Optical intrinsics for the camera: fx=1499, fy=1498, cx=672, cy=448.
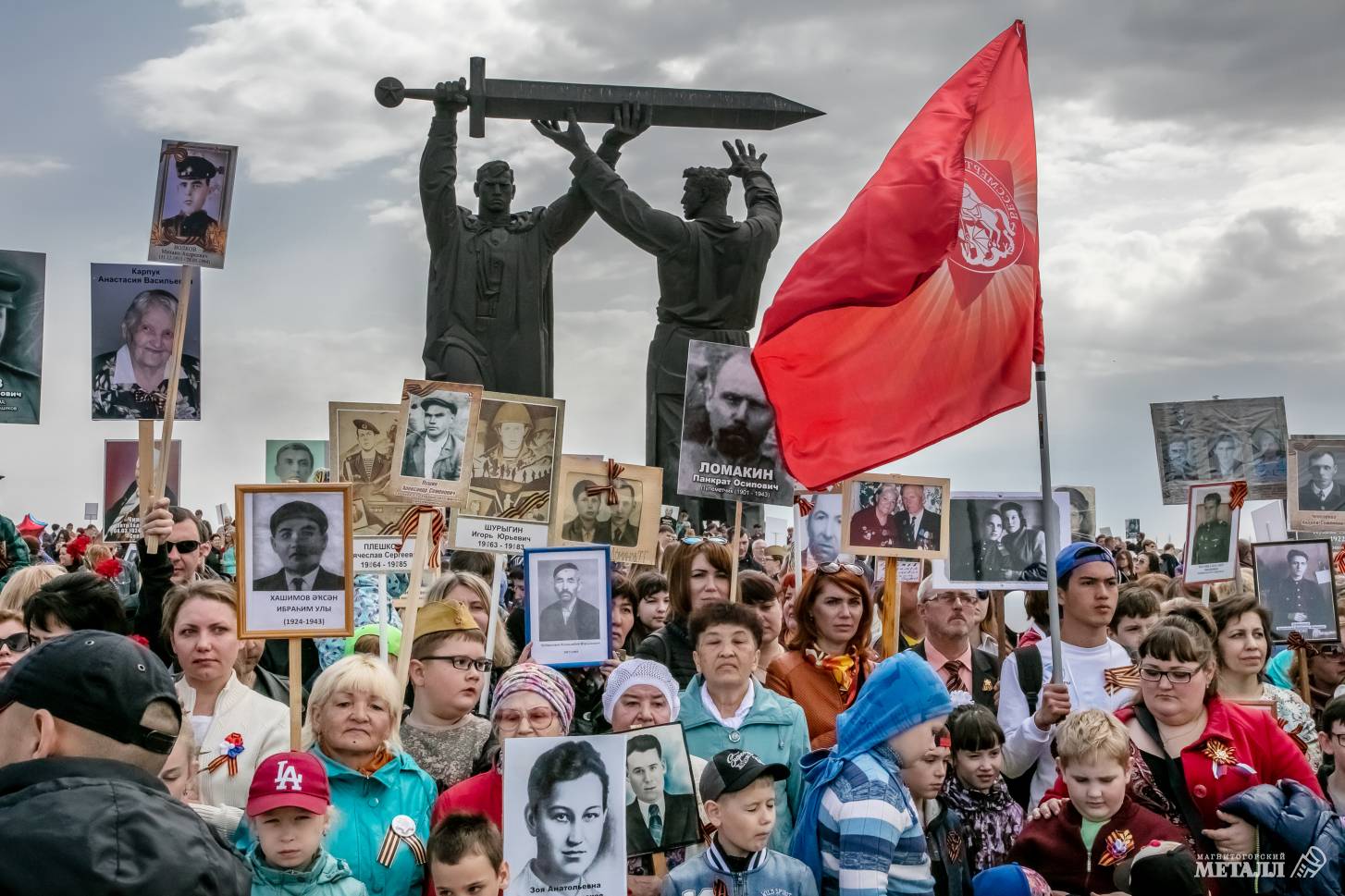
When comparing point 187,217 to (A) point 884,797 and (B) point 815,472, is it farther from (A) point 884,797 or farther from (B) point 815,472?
(A) point 884,797

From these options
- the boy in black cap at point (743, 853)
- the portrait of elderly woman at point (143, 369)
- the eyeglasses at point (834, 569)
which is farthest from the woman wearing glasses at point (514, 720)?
the portrait of elderly woman at point (143, 369)

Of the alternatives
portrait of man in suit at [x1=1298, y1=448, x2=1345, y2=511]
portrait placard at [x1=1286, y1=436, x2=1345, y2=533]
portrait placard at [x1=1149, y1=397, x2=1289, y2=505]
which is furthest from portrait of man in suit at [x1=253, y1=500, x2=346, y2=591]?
portrait placard at [x1=1149, y1=397, x2=1289, y2=505]

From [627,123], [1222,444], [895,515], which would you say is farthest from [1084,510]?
[895,515]

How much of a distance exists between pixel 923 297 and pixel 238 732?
3.13 metres

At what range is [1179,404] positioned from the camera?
1191 centimetres

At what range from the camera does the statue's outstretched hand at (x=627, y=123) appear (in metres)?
17.1

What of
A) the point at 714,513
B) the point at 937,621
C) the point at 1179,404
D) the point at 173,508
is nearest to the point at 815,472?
the point at 937,621

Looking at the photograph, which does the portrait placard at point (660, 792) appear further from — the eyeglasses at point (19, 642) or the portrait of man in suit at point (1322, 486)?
the portrait of man in suit at point (1322, 486)

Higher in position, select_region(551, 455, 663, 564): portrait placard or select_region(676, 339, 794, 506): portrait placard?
select_region(676, 339, 794, 506): portrait placard

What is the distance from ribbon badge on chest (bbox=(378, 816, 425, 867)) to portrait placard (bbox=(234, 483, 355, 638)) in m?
0.95

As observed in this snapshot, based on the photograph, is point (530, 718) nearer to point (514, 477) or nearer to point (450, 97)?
point (514, 477)

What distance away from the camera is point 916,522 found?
279 inches

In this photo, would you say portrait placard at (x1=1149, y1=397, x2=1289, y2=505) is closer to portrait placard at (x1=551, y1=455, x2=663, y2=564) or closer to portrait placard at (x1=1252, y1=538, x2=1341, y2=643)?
portrait placard at (x1=1252, y1=538, x2=1341, y2=643)

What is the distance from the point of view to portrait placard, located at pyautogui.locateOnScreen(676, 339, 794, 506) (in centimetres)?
732
